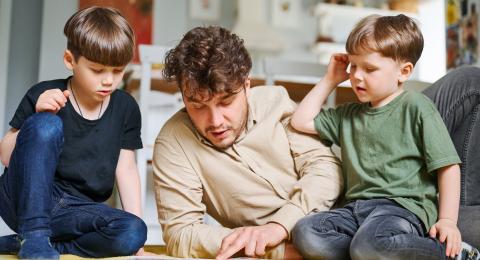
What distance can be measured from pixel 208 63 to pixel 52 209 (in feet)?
1.59

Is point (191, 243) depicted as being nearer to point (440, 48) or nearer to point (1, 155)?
point (1, 155)

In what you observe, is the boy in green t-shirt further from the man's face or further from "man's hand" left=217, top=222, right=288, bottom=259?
the man's face

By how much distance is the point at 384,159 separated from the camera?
49.7 inches

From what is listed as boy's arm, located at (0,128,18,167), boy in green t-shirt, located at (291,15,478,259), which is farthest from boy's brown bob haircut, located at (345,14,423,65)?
boy's arm, located at (0,128,18,167)

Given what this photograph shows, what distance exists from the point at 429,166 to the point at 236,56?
48 centimetres

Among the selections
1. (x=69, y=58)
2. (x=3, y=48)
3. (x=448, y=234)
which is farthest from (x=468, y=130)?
(x=3, y=48)

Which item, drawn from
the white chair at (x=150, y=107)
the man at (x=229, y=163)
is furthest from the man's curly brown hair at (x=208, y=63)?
the white chair at (x=150, y=107)

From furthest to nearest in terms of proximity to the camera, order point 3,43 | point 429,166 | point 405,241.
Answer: point 3,43 < point 429,166 < point 405,241

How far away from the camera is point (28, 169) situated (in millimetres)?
1140

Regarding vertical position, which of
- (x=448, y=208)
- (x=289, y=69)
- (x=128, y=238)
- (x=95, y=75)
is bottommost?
(x=128, y=238)

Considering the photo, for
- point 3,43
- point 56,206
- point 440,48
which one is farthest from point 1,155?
point 440,48

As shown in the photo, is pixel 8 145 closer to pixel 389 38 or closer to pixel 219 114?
pixel 219 114

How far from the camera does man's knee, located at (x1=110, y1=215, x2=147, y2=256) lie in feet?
4.00

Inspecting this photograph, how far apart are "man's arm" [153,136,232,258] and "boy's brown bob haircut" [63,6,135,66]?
0.74 ft
